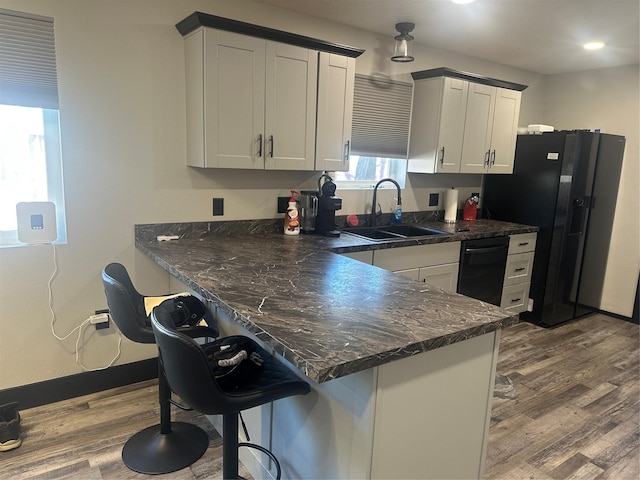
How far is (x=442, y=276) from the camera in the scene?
3.32 m

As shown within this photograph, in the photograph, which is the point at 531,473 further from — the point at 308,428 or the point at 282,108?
the point at 282,108

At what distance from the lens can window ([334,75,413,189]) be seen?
341 cm

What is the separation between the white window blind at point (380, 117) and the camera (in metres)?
3.40

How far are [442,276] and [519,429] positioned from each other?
1.20m

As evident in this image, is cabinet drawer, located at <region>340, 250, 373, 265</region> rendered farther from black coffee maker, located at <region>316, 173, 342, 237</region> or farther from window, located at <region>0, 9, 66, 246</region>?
window, located at <region>0, 9, 66, 246</region>

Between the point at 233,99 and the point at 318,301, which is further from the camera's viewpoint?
the point at 233,99

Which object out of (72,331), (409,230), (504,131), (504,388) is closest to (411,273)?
(409,230)

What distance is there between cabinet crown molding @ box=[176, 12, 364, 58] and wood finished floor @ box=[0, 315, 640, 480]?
2.09 meters

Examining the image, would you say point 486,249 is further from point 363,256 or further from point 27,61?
point 27,61

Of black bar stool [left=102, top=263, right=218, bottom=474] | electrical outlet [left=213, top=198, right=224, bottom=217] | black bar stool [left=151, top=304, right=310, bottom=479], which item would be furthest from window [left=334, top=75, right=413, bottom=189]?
black bar stool [left=151, top=304, right=310, bottom=479]

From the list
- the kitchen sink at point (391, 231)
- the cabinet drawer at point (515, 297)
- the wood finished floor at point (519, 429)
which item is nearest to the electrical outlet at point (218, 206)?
the kitchen sink at point (391, 231)

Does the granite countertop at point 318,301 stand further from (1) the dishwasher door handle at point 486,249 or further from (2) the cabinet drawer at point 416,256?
(1) the dishwasher door handle at point 486,249

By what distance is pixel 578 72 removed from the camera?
172 inches

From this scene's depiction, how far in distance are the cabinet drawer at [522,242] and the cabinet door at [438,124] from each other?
79 centimetres
